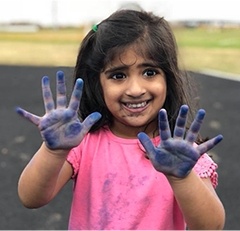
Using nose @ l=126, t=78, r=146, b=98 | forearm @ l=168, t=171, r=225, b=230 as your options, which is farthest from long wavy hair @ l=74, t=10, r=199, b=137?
forearm @ l=168, t=171, r=225, b=230

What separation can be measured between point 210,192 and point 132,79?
0.45 metres

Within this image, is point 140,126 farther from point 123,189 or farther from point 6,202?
point 6,202

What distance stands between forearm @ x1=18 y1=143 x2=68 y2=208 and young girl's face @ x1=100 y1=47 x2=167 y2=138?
0.90ft

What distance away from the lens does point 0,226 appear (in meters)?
4.27

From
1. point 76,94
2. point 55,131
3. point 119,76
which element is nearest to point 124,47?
point 119,76

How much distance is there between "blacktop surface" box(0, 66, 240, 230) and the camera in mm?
4395

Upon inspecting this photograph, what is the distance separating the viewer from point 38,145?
671 centimetres

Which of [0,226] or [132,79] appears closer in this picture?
[132,79]

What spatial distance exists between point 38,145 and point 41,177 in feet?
16.3

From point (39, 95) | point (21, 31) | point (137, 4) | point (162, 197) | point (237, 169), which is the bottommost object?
point (21, 31)

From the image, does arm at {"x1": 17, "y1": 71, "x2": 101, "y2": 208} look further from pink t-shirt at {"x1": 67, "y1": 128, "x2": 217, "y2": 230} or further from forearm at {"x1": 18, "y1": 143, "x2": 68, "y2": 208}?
pink t-shirt at {"x1": 67, "y1": 128, "x2": 217, "y2": 230}

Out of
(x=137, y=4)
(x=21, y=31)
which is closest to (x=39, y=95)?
(x=137, y=4)

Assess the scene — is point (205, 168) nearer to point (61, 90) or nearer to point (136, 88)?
point (136, 88)

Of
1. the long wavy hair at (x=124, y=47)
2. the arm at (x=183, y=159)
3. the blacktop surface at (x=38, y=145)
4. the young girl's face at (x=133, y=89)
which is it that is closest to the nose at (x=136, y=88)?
the young girl's face at (x=133, y=89)
